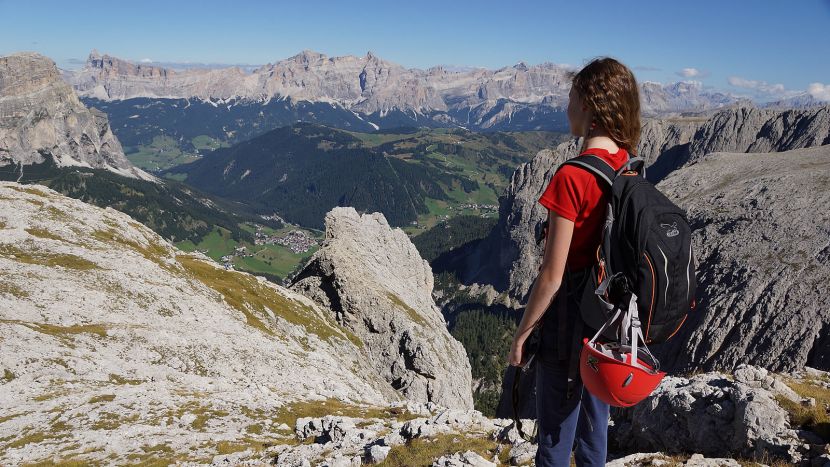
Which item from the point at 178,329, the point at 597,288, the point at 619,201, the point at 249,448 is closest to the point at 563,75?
the point at 619,201

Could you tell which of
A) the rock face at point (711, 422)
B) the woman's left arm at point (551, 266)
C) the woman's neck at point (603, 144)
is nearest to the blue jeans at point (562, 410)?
the woman's left arm at point (551, 266)

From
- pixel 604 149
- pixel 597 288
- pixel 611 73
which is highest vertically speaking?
pixel 611 73

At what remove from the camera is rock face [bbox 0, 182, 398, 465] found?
27438 mm

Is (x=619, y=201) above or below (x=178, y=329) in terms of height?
above

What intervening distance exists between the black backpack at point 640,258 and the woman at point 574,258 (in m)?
0.22

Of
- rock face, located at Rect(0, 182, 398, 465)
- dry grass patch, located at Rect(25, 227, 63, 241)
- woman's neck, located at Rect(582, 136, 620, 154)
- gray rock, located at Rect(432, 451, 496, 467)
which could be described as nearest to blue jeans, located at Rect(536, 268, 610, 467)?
woman's neck, located at Rect(582, 136, 620, 154)

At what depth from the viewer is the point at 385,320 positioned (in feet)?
239

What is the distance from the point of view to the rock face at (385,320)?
2758 inches

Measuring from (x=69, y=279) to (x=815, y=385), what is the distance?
59.4 m

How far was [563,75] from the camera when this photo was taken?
8188 mm

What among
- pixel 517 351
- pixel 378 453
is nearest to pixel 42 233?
pixel 378 453

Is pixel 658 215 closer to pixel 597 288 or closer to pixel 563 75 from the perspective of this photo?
pixel 597 288

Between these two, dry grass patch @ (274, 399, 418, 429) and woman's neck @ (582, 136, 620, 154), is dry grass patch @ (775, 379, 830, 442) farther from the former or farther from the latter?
dry grass patch @ (274, 399, 418, 429)

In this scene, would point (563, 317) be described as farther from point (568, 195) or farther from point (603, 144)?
point (603, 144)
